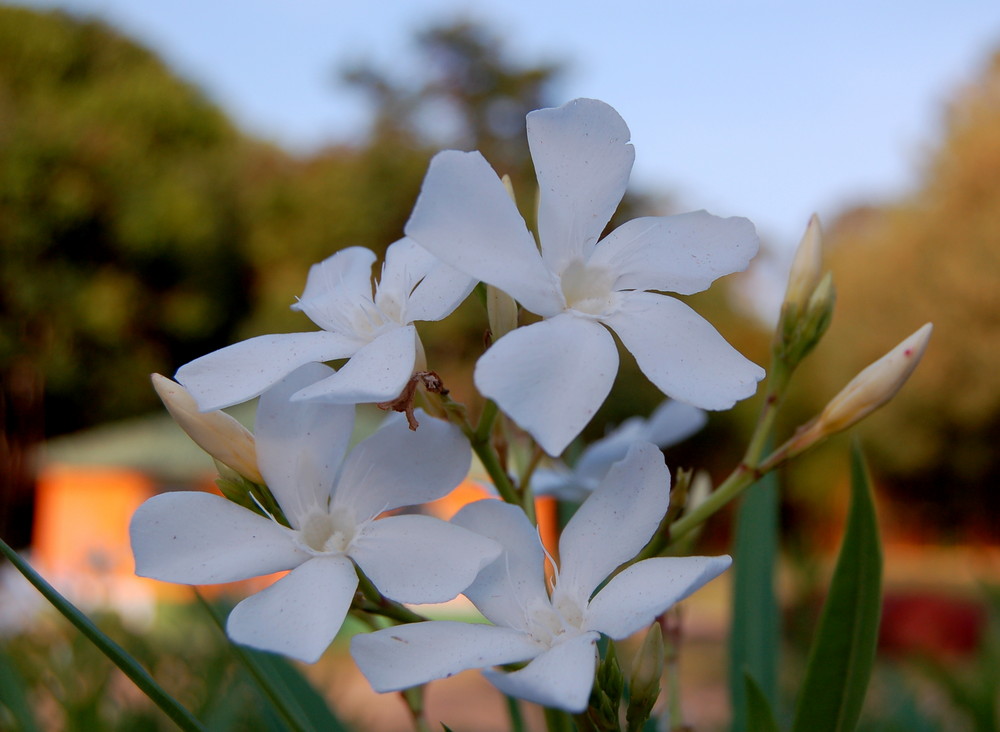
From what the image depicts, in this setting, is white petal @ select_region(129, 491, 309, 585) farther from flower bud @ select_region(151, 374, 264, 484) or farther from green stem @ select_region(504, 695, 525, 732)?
green stem @ select_region(504, 695, 525, 732)

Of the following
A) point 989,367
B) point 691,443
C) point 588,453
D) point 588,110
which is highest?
point 588,110

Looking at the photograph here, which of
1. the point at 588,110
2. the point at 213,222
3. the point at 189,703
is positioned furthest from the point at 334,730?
the point at 213,222

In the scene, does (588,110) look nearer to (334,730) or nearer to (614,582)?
(614,582)

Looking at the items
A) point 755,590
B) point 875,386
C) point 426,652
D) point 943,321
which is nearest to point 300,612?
point 426,652

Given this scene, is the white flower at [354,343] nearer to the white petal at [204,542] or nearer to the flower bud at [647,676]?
the white petal at [204,542]

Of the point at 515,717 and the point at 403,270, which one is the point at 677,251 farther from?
the point at 515,717

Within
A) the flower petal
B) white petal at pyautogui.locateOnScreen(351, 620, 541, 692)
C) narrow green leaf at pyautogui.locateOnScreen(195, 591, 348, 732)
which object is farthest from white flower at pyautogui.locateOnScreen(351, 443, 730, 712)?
narrow green leaf at pyautogui.locateOnScreen(195, 591, 348, 732)
